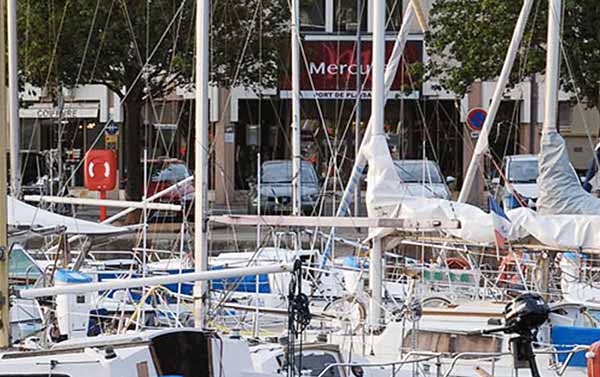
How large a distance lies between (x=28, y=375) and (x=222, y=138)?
28.2 m

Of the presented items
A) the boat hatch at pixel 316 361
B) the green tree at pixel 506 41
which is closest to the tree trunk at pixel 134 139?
the green tree at pixel 506 41

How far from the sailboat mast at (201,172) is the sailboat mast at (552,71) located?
4.13 metres

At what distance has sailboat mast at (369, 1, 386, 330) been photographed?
12.8 m

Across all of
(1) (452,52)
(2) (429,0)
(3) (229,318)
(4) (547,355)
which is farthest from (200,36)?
(2) (429,0)

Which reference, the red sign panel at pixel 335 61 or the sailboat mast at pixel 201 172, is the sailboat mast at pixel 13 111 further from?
the red sign panel at pixel 335 61

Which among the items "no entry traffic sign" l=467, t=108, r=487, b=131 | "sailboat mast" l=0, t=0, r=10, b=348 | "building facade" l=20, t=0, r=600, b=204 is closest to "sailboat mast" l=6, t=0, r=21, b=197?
"sailboat mast" l=0, t=0, r=10, b=348

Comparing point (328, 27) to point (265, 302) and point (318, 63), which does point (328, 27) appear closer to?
A: point (318, 63)

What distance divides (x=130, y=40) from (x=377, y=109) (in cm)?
1530

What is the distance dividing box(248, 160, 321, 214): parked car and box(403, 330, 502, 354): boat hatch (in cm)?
1497

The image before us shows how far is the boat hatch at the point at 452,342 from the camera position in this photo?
1154 cm

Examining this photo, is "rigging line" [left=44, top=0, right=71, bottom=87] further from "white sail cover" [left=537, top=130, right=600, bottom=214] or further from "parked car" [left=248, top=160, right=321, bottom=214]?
"white sail cover" [left=537, top=130, right=600, bottom=214]

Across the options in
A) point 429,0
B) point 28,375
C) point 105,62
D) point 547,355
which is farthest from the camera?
point 429,0

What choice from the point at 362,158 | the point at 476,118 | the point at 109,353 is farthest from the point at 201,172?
the point at 476,118

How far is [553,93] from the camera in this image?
15.6 meters
